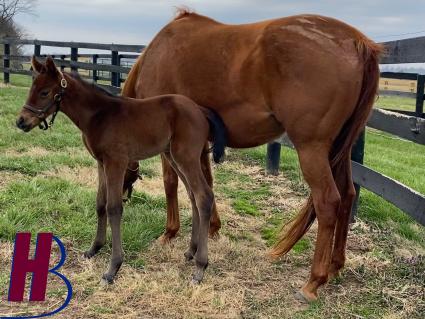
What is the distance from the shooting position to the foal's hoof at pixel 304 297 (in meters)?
2.97

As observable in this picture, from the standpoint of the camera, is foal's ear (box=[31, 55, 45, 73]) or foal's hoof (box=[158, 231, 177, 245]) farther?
foal's hoof (box=[158, 231, 177, 245])

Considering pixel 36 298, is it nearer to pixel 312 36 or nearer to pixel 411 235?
pixel 312 36

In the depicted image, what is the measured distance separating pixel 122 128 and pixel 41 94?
560 mm

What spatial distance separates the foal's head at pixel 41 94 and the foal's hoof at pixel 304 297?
6.69 feet

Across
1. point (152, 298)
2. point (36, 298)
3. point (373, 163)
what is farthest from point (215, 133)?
point (373, 163)

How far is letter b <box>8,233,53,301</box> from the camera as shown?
8.32ft

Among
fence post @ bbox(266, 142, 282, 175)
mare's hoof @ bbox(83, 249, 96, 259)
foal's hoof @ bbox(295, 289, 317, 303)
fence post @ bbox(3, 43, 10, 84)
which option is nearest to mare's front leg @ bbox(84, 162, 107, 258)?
mare's hoof @ bbox(83, 249, 96, 259)

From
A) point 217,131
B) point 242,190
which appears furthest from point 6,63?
point 217,131

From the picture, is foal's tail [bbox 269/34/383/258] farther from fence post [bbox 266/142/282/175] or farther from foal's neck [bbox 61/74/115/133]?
fence post [bbox 266/142/282/175]

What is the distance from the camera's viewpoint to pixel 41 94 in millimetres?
3016

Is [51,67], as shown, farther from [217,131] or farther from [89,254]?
[89,254]

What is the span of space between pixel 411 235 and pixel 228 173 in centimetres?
261

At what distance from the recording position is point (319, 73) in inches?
115

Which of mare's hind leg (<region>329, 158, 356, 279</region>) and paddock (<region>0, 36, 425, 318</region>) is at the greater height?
mare's hind leg (<region>329, 158, 356, 279</region>)
